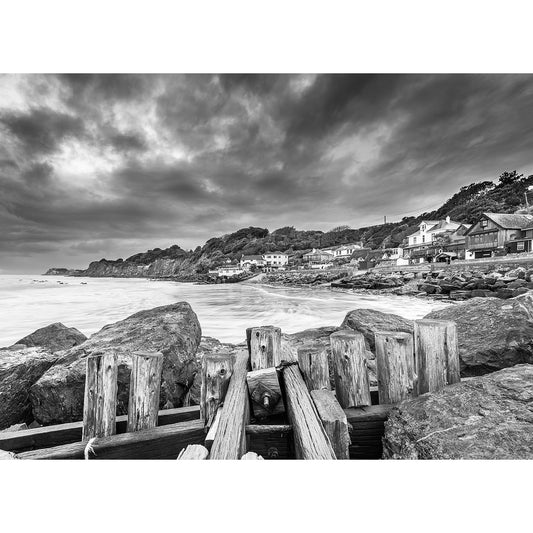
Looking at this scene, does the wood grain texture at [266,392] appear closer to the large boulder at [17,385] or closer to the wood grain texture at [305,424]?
the wood grain texture at [305,424]

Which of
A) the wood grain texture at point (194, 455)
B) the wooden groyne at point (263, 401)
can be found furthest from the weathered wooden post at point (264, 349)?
the wood grain texture at point (194, 455)

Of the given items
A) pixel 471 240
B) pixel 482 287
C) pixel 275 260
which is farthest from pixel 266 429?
pixel 275 260

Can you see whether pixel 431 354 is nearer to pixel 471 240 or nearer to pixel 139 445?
pixel 139 445

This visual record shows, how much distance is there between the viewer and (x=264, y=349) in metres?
1.62

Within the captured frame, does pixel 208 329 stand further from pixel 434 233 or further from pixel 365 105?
pixel 434 233

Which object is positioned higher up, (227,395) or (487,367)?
(227,395)

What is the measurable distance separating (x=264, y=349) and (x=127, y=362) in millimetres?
1137

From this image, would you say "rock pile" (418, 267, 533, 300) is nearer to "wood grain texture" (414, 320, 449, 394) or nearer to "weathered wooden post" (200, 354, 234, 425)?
"wood grain texture" (414, 320, 449, 394)

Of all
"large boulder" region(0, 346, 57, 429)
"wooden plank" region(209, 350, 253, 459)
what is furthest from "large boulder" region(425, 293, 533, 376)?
"large boulder" region(0, 346, 57, 429)

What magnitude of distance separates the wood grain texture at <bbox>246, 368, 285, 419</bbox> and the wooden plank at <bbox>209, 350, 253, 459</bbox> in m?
0.06

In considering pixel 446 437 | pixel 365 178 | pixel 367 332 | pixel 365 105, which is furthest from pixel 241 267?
pixel 446 437

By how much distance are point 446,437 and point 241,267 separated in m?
29.8

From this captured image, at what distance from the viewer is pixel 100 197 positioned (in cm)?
735

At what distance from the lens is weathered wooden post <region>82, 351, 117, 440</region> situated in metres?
1.35
